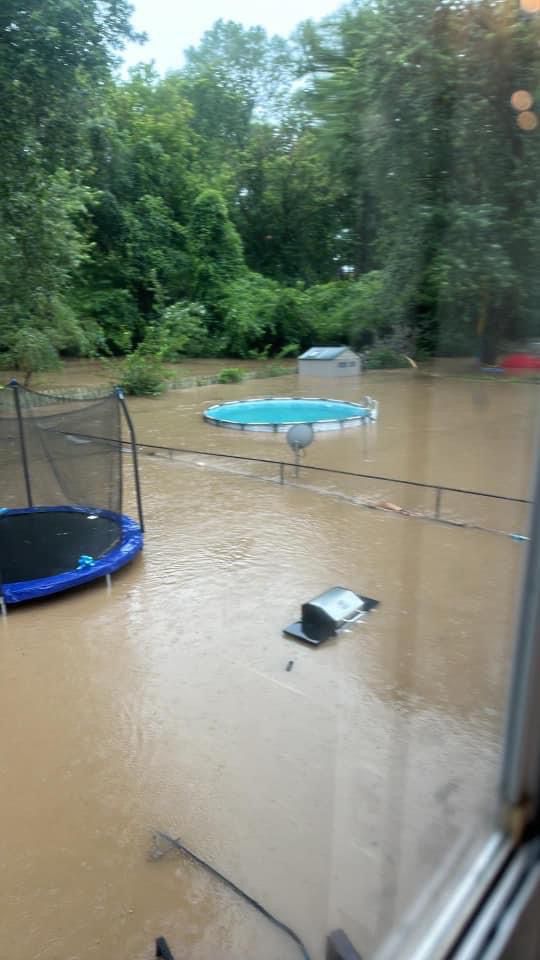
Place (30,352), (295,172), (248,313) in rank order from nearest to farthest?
(295,172)
(30,352)
(248,313)

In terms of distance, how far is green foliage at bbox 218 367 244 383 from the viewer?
1064 centimetres

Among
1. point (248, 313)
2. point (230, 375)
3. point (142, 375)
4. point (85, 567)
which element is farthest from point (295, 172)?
point (230, 375)


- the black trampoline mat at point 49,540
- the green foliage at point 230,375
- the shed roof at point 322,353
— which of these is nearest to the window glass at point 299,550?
Answer: the black trampoline mat at point 49,540

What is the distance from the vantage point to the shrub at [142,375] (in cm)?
980

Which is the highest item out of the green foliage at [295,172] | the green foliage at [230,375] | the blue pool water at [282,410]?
the green foliage at [295,172]

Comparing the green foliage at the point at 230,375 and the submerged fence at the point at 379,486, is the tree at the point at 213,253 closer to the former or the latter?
the green foliage at the point at 230,375

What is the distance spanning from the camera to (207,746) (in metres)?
2.05

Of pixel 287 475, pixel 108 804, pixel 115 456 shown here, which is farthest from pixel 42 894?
pixel 287 475

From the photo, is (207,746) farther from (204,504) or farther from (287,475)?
(287,475)

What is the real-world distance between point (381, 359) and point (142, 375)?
18.6 ft

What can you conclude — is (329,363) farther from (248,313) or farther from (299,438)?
(299,438)

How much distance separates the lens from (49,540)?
3.66 m

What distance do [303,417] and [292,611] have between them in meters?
5.96

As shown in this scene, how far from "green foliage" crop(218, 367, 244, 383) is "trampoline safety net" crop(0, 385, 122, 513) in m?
6.88
